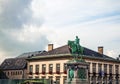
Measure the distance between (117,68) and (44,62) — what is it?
2104 cm

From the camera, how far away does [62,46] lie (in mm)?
83938

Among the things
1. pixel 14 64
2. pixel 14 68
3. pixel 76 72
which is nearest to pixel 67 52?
pixel 14 68

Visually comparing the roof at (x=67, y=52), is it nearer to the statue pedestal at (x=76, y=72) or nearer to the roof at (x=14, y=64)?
the roof at (x=14, y=64)

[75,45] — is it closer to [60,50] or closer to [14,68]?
[60,50]

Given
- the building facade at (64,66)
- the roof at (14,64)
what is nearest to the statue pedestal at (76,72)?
the building facade at (64,66)

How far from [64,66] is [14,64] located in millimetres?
28215

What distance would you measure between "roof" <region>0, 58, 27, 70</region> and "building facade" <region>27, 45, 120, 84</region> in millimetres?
9365

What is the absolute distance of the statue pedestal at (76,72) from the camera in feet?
141

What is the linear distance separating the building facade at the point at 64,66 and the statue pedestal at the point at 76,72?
3210 centimetres

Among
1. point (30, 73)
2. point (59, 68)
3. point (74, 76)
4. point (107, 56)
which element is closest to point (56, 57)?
point (59, 68)

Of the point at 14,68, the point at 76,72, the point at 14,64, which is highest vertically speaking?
the point at 76,72

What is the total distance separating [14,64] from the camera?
333ft

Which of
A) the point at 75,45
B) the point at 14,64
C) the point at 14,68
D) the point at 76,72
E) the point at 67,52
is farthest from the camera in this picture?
the point at 14,64

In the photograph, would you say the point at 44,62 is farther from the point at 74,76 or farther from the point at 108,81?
the point at 74,76
